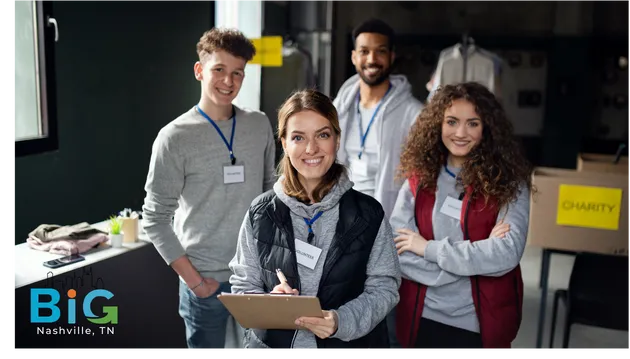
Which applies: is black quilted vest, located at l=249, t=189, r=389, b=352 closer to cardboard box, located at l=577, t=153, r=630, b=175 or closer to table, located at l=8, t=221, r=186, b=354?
table, located at l=8, t=221, r=186, b=354

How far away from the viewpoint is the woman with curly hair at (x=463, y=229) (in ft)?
5.01

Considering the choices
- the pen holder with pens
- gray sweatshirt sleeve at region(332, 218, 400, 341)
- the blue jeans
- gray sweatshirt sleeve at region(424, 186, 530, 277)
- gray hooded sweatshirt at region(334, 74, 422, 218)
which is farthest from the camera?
Answer: the pen holder with pens

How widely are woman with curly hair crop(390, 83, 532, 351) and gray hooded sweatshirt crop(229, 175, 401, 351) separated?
238mm

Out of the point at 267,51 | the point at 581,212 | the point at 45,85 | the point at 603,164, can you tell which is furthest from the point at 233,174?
the point at 603,164

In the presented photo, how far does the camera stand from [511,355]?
1.57 meters

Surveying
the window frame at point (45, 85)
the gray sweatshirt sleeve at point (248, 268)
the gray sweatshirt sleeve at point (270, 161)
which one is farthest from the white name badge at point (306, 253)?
the window frame at point (45, 85)

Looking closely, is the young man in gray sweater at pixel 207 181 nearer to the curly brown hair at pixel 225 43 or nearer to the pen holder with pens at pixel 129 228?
the curly brown hair at pixel 225 43

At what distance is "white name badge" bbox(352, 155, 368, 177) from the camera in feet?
6.43

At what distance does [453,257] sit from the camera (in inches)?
59.5

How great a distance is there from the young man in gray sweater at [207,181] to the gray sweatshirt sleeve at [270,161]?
0.03 metres

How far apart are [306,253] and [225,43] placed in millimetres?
718

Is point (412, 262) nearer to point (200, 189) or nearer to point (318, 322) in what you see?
point (318, 322)

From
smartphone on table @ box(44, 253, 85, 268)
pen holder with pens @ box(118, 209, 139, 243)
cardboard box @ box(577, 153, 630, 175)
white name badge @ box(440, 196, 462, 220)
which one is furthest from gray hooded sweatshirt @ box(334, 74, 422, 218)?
cardboard box @ box(577, 153, 630, 175)

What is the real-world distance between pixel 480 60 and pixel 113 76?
86.9 inches
